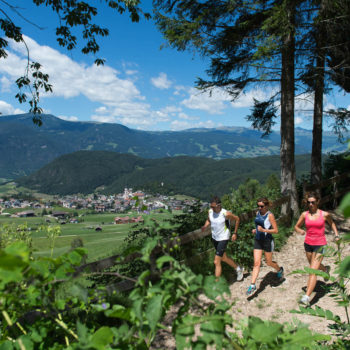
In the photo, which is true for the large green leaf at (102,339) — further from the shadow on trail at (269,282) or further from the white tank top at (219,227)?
the shadow on trail at (269,282)

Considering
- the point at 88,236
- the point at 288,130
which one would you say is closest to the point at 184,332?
A: the point at 288,130

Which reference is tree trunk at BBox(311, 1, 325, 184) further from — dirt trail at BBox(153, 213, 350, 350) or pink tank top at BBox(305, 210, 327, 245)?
pink tank top at BBox(305, 210, 327, 245)

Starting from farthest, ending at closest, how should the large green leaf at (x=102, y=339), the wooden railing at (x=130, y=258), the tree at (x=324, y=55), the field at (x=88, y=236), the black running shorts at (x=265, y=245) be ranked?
the tree at (x=324, y=55), the black running shorts at (x=265, y=245), the field at (x=88, y=236), the wooden railing at (x=130, y=258), the large green leaf at (x=102, y=339)

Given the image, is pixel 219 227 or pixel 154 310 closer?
pixel 154 310

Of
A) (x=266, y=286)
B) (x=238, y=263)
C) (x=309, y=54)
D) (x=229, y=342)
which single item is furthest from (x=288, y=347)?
(x=309, y=54)

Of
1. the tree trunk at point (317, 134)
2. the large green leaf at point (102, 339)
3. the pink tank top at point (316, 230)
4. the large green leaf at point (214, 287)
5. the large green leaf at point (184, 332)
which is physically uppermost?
the tree trunk at point (317, 134)

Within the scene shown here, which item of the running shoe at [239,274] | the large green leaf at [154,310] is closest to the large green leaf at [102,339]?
the large green leaf at [154,310]

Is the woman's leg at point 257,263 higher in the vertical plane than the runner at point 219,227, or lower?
lower

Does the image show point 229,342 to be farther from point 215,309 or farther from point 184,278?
point 184,278

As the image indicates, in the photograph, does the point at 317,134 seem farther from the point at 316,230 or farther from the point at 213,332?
the point at 213,332

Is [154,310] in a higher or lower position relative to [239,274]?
higher

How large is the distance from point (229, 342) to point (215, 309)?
0.12 meters

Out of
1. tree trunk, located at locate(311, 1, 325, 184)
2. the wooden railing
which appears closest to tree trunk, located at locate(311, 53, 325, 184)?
tree trunk, located at locate(311, 1, 325, 184)

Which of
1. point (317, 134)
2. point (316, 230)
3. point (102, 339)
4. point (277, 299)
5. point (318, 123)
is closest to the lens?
point (102, 339)
